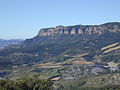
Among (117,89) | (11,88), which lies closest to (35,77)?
(11,88)

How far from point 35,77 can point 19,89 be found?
1041 centimetres

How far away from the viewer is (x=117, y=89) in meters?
198

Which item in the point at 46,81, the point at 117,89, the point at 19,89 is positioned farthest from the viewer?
the point at 117,89

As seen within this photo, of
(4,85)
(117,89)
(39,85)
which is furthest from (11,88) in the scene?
(117,89)

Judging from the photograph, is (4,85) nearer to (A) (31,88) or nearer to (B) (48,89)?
(A) (31,88)

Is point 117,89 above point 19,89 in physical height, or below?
below

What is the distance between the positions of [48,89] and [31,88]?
7.32 metres

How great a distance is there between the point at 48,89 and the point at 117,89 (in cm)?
10304

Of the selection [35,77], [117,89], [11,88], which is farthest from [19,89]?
[117,89]

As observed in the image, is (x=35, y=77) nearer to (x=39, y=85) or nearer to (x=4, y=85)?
(x=39, y=85)

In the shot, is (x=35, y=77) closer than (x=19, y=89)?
No

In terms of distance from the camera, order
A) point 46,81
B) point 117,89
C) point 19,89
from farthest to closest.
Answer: point 117,89, point 46,81, point 19,89

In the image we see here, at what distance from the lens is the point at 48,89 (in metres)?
108

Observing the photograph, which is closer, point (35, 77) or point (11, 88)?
point (11, 88)
